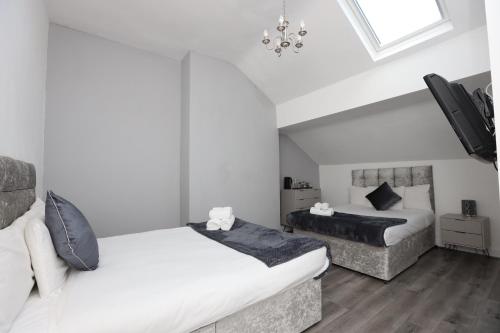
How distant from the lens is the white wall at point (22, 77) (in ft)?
4.42

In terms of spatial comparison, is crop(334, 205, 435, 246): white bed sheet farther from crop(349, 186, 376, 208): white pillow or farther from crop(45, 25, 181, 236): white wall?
crop(45, 25, 181, 236): white wall

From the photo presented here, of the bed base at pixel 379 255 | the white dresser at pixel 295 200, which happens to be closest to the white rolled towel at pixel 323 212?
the bed base at pixel 379 255

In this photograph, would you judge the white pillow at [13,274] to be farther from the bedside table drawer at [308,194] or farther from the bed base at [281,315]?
the bedside table drawer at [308,194]

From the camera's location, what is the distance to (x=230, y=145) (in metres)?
3.69

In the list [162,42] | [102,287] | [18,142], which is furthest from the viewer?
[162,42]

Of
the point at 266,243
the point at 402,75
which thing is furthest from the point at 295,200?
the point at 266,243

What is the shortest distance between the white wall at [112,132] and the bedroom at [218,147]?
2cm

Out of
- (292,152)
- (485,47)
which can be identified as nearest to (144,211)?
(292,152)

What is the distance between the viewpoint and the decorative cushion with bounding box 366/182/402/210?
366 cm

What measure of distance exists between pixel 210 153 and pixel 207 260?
7.18 ft

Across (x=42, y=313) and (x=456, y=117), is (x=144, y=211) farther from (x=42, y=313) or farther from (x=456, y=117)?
(x=456, y=117)

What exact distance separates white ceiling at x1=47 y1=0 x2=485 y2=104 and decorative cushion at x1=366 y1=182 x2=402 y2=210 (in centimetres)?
198

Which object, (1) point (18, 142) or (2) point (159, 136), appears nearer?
(1) point (18, 142)

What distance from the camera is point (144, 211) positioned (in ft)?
10.6
